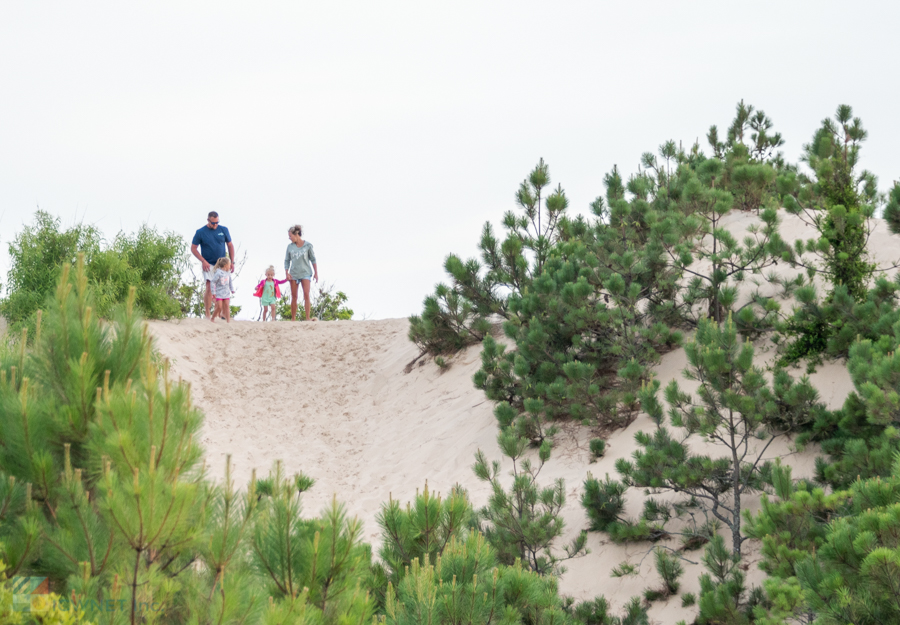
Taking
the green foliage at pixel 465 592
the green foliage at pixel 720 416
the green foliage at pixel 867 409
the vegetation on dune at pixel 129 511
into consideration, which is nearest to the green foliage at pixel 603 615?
the green foliage at pixel 720 416

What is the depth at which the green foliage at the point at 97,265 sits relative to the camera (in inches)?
509

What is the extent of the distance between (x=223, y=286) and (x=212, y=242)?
897 mm

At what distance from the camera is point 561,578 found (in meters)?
6.90

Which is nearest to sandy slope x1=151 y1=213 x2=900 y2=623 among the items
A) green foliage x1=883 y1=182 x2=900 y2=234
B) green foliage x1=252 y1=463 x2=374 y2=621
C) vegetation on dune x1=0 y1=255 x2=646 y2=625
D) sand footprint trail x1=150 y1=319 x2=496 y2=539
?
sand footprint trail x1=150 y1=319 x2=496 y2=539

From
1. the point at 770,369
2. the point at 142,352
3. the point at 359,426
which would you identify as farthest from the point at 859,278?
the point at 359,426

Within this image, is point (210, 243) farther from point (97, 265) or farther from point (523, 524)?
point (523, 524)

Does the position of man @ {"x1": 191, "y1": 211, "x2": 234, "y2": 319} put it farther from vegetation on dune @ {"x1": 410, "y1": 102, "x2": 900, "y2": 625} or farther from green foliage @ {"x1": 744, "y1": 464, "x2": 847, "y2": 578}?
green foliage @ {"x1": 744, "y1": 464, "x2": 847, "y2": 578}

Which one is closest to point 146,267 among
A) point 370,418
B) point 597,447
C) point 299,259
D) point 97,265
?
point 97,265

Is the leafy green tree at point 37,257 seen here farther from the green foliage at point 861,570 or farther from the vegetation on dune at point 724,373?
the green foliage at point 861,570

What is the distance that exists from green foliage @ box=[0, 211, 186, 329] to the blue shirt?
894mm

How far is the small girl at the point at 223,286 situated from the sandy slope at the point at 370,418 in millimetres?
380

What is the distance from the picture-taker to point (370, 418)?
12.8 metres

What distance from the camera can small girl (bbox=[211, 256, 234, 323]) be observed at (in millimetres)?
13836

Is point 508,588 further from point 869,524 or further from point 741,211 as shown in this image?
point 741,211
